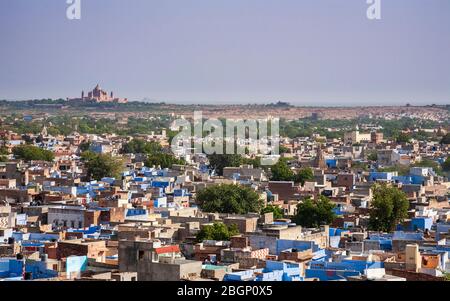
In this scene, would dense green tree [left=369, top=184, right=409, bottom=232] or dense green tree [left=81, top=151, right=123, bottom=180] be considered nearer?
dense green tree [left=369, top=184, right=409, bottom=232]

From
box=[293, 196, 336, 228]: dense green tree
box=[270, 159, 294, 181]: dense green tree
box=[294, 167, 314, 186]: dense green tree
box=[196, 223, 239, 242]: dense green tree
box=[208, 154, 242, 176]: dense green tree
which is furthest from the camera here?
box=[208, 154, 242, 176]: dense green tree

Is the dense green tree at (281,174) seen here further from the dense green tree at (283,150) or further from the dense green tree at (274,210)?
the dense green tree at (283,150)

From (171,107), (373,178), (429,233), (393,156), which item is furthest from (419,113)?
(429,233)

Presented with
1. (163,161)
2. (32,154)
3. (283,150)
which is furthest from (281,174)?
(283,150)

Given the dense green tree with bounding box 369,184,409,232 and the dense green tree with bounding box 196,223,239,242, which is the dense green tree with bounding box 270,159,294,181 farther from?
the dense green tree with bounding box 196,223,239,242

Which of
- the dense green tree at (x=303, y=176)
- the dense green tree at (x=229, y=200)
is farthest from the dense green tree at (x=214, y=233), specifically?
the dense green tree at (x=303, y=176)

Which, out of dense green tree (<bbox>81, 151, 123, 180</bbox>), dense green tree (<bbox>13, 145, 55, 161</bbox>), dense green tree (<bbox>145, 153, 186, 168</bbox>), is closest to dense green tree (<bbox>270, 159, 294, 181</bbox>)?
dense green tree (<bbox>145, 153, 186, 168</bbox>)
